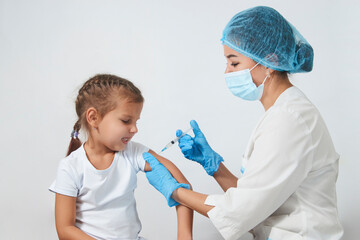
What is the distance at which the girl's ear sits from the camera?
175 cm

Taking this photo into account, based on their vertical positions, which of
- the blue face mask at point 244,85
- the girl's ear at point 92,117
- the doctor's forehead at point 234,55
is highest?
the doctor's forehead at point 234,55

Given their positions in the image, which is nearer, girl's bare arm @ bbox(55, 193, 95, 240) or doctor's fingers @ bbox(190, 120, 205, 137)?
girl's bare arm @ bbox(55, 193, 95, 240)

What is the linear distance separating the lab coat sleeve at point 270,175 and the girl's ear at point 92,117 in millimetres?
629

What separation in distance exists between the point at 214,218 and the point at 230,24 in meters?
0.80

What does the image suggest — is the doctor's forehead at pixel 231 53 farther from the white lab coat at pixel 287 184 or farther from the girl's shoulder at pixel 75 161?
the girl's shoulder at pixel 75 161

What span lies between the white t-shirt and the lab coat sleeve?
44 centimetres

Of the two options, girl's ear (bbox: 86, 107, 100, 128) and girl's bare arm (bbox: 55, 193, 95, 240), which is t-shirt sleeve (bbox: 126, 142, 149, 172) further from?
girl's bare arm (bbox: 55, 193, 95, 240)

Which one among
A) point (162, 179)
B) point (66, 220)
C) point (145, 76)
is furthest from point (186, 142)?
point (145, 76)

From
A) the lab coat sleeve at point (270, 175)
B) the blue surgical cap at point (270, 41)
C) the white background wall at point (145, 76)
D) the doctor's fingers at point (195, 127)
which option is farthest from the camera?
the white background wall at point (145, 76)

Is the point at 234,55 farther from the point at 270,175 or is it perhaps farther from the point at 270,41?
the point at 270,175

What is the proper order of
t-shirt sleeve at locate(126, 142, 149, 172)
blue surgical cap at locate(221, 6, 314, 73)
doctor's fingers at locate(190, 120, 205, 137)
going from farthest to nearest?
doctor's fingers at locate(190, 120, 205, 137)
t-shirt sleeve at locate(126, 142, 149, 172)
blue surgical cap at locate(221, 6, 314, 73)

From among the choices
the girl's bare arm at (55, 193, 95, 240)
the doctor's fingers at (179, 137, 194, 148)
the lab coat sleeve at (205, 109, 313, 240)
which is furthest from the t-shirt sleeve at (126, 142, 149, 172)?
the lab coat sleeve at (205, 109, 313, 240)

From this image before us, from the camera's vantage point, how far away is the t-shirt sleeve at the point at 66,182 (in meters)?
1.68

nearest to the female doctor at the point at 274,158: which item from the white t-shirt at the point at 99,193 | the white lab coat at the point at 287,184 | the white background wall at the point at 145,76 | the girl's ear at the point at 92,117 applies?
the white lab coat at the point at 287,184
